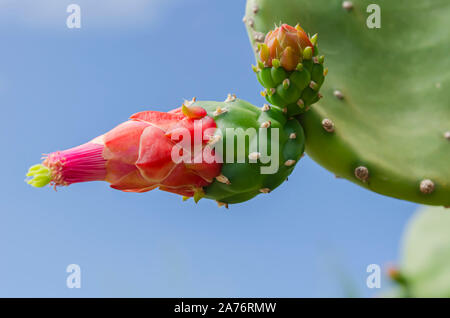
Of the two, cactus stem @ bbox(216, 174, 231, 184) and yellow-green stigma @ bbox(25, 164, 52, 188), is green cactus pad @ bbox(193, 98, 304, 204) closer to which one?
cactus stem @ bbox(216, 174, 231, 184)

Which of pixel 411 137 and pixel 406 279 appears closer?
pixel 411 137

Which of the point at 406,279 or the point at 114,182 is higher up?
the point at 114,182

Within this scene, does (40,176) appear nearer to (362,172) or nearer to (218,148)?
(218,148)

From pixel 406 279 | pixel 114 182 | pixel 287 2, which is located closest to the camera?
pixel 114 182
